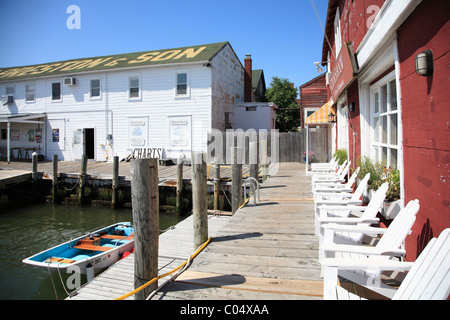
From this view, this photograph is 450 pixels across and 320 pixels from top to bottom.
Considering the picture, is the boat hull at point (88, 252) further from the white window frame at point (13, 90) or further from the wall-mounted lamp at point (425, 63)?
the white window frame at point (13, 90)

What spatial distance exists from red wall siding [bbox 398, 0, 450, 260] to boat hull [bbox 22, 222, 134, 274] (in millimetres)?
6855

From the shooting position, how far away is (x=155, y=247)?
3.47 meters

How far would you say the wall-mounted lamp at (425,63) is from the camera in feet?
9.84

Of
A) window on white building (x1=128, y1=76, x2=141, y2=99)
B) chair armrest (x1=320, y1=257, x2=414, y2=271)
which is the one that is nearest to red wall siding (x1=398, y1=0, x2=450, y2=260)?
chair armrest (x1=320, y1=257, x2=414, y2=271)

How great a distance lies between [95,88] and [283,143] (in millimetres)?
12880

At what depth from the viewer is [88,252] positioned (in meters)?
8.68

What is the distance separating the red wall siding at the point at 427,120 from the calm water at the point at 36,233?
7337mm

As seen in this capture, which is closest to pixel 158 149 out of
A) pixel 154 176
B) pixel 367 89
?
pixel 367 89

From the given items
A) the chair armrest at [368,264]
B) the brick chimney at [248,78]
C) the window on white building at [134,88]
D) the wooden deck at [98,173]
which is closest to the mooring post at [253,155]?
the wooden deck at [98,173]

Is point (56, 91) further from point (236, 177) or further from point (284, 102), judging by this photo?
point (284, 102)

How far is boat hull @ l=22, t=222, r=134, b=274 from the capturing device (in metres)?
7.33

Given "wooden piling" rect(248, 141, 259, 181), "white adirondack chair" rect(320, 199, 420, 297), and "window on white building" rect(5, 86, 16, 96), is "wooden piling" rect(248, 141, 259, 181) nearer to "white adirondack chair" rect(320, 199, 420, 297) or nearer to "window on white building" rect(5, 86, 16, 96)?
"white adirondack chair" rect(320, 199, 420, 297)
